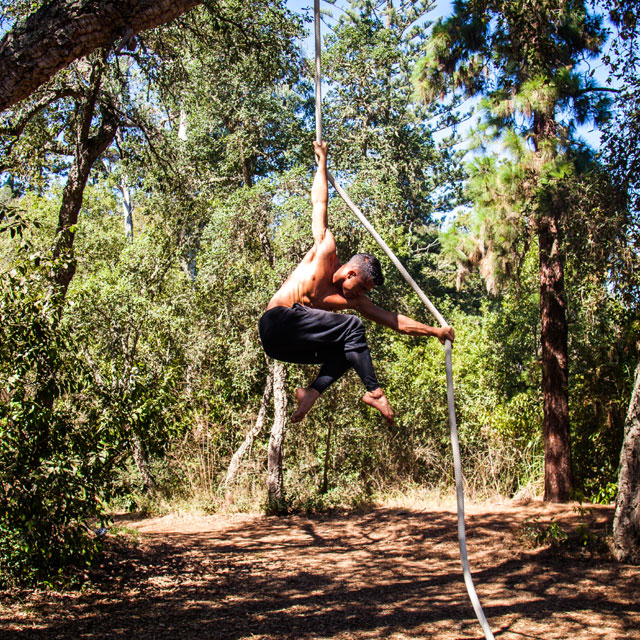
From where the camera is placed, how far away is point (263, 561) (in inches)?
319

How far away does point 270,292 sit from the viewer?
10711mm

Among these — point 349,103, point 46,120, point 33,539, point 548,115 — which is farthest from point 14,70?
point 349,103

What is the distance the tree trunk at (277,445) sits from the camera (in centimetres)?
1073

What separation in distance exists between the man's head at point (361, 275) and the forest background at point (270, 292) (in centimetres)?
216

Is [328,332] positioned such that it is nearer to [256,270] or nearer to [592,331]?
[592,331]

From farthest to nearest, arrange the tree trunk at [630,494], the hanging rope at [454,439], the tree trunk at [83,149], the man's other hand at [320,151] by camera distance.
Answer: the tree trunk at [83,149], the tree trunk at [630,494], the man's other hand at [320,151], the hanging rope at [454,439]

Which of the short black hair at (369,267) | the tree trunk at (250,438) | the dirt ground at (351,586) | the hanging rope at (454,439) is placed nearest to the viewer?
the hanging rope at (454,439)

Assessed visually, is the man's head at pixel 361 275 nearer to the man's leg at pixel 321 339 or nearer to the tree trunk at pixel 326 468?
A: the man's leg at pixel 321 339

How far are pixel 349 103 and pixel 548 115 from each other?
867 centimetres

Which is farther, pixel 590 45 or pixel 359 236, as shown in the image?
pixel 359 236

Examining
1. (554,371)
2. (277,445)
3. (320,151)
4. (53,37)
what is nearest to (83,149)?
(53,37)

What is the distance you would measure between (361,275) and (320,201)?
51cm

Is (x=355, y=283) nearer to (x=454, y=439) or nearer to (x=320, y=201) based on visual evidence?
(x=320, y=201)

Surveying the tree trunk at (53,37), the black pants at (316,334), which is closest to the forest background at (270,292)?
the tree trunk at (53,37)
